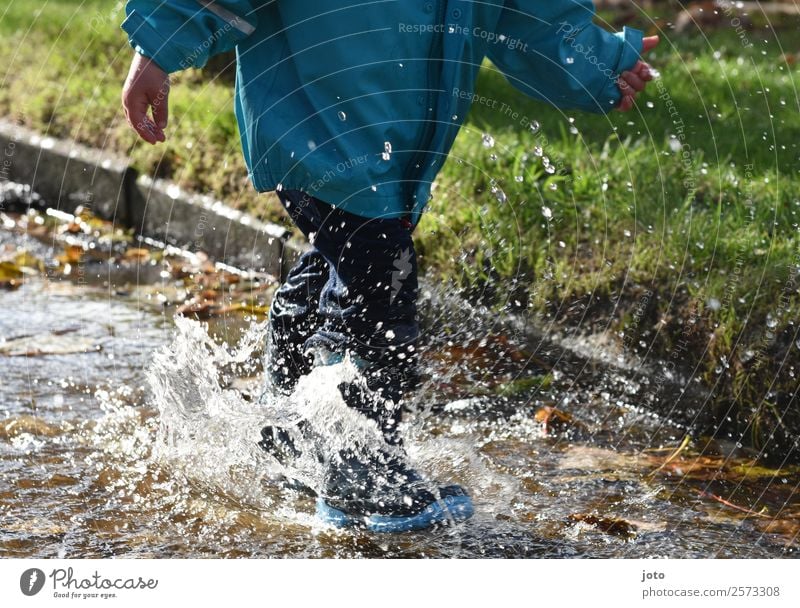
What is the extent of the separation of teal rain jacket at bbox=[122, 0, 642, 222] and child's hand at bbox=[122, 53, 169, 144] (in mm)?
24

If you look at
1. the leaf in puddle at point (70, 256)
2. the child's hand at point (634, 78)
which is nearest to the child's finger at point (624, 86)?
the child's hand at point (634, 78)

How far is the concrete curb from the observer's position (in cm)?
385

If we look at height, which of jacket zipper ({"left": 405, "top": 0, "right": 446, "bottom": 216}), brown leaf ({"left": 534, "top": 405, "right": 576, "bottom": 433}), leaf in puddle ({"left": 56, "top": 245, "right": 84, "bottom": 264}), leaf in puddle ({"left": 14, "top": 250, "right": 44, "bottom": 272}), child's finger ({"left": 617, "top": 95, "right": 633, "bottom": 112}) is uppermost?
child's finger ({"left": 617, "top": 95, "right": 633, "bottom": 112})

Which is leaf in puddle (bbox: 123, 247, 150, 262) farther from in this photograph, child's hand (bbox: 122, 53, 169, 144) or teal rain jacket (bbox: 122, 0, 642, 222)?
child's hand (bbox: 122, 53, 169, 144)

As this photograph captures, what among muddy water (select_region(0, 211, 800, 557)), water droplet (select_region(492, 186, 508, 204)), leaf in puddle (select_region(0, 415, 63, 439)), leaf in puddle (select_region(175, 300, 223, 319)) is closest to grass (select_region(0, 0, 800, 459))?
water droplet (select_region(492, 186, 508, 204))

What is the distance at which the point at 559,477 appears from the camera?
8.59 feet

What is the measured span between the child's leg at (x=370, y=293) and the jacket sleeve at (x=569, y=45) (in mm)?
461

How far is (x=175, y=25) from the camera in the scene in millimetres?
2223

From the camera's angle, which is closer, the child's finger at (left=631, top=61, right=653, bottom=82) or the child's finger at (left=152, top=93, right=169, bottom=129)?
the child's finger at (left=152, top=93, right=169, bottom=129)

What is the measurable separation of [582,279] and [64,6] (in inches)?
176

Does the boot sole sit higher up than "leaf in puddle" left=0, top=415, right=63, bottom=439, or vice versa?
the boot sole

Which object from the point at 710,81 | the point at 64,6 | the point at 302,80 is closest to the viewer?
the point at 302,80

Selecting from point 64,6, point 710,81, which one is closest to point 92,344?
point 710,81
